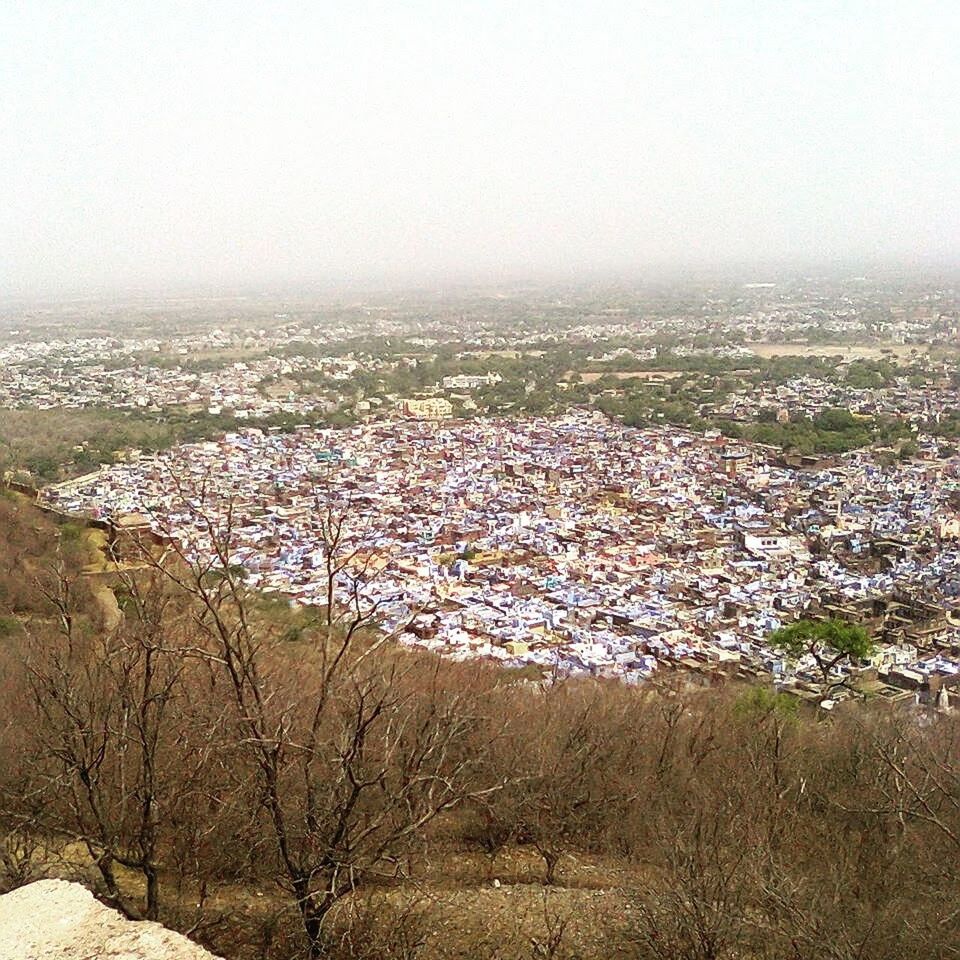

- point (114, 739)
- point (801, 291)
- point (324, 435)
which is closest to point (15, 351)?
point (324, 435)

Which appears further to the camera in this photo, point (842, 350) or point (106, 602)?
point (842, 350)

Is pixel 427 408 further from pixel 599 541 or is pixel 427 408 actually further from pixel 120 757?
pixel 120 757

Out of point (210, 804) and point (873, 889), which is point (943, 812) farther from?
point (210, 804)

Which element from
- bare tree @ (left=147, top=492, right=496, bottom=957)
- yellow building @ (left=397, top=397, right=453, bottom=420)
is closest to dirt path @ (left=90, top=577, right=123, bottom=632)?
bare tree @ (left=147, top=492, right=496, bottom=957)

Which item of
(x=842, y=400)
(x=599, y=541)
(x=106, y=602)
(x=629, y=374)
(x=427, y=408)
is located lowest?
(x=599, y=541)

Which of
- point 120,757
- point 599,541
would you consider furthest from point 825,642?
point 120,757

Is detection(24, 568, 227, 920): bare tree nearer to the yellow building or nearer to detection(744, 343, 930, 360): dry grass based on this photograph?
the yellow building

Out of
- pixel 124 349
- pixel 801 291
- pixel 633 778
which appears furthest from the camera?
pixel 801 291
